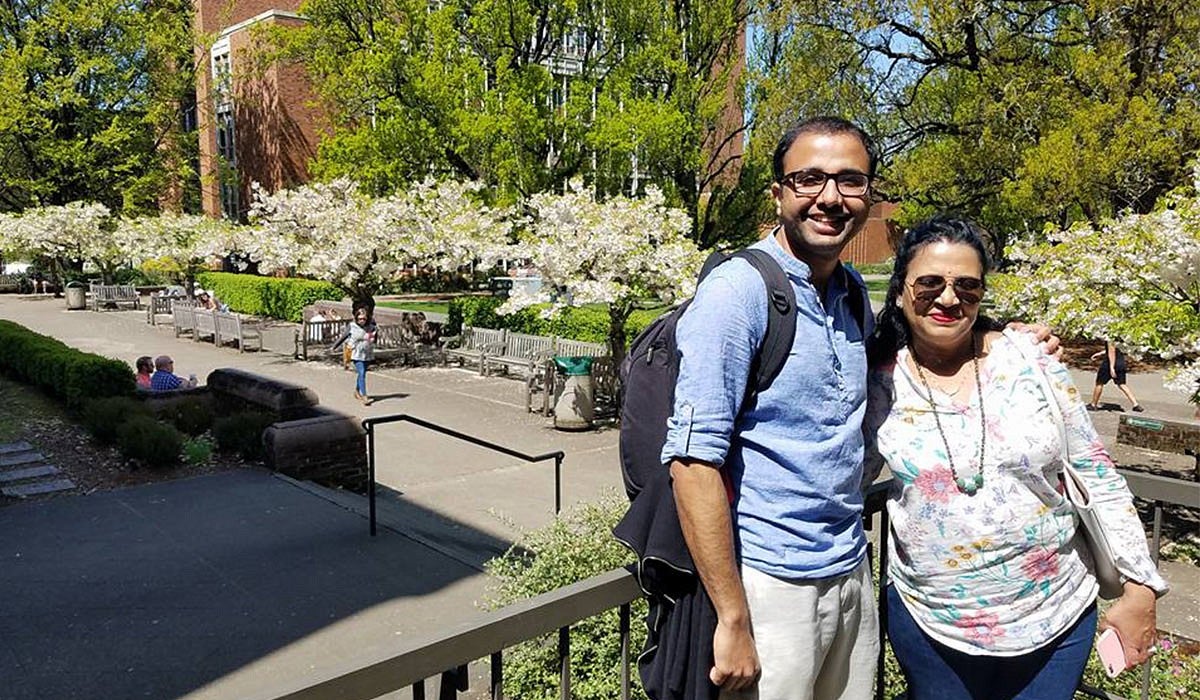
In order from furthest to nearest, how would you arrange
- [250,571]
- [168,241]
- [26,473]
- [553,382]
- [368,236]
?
[168,241] → [368,236] → [553,382] → [26,473] → [250,571]

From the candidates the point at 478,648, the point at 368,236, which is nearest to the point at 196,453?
the point at 368,236

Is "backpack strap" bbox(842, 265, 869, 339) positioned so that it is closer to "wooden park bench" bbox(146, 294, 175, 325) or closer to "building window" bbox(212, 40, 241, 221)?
"wooden park bench" bbox(146, 294, 175, 325)

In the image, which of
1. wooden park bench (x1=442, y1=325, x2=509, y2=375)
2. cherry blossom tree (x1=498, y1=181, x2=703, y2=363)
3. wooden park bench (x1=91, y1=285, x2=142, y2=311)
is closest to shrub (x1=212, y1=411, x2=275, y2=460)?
cherry blossom tree (x1=498, y1=181, x2=703, y2=363)

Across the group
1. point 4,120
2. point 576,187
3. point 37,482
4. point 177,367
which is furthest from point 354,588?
point 4,120

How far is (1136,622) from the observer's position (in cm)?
212

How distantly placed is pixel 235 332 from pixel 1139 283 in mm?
20248

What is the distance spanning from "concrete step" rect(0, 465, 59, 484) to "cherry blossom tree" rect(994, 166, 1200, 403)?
35.8ft

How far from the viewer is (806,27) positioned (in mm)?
18938

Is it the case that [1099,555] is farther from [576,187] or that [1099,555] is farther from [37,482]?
[576,187]

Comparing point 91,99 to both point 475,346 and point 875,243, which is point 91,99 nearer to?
point 475,346

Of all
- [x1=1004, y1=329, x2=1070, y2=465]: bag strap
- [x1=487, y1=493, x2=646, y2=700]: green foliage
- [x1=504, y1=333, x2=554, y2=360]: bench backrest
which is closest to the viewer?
[x1=1004, y1=329, x2=1070, y2=465]: bag strap

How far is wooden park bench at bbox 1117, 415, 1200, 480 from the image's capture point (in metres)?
11.5

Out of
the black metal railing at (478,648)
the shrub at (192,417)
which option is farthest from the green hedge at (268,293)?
the black metal railing at (478,648)

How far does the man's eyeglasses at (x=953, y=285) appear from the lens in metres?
2.23
